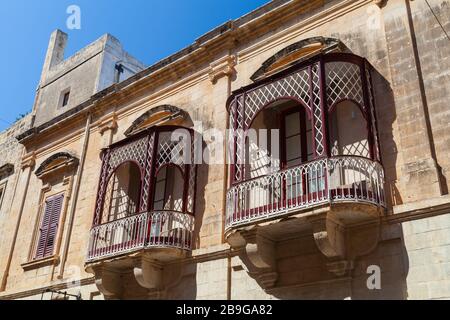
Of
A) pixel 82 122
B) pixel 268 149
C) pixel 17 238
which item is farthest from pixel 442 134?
pixel 17 238

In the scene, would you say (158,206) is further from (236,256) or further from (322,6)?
(322,6)

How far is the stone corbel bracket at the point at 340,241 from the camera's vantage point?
7.16 meters

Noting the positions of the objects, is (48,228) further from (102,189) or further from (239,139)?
(239,139)

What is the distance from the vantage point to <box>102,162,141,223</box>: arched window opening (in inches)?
444

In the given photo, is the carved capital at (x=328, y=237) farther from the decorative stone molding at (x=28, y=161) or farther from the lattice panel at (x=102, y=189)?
the decorative stone molding at (x=28, y=161)

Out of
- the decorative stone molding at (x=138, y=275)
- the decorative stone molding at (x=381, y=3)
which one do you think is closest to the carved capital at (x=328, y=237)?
the decorative stone molding at (x=138, y=275)

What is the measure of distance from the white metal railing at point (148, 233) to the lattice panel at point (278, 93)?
229 centimetres

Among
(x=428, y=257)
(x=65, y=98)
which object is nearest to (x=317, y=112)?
(x=428, y=257)

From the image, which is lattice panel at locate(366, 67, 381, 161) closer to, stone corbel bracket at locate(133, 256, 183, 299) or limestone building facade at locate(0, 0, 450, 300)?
limestone building facade at locate(0, 0, 450, 300)

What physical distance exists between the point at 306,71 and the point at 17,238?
9.51m

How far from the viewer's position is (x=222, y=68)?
10781 mm

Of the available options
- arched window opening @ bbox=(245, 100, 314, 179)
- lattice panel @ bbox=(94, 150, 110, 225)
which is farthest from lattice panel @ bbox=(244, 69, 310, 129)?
lattice panel @ bbox=(94, 150, 110, 225)

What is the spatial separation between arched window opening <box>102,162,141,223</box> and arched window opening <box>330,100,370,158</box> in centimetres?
480

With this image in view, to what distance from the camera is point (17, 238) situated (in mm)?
13656
